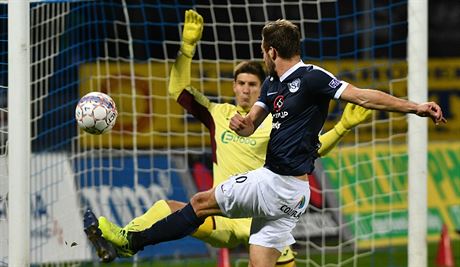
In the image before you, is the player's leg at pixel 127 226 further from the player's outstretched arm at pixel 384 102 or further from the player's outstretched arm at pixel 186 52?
the player's outstretched arm at pixel 384 102

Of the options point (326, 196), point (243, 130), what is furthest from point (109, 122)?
point (326, 196)

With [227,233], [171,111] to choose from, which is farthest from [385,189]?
[227,233]

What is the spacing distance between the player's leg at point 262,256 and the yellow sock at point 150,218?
2.48 feet

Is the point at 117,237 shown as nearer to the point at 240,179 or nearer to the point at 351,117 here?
the point at 240,179

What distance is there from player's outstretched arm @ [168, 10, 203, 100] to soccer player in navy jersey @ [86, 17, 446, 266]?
1.17 m

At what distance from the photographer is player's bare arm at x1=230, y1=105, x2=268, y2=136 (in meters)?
5.93

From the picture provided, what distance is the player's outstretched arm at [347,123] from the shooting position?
7.11 m

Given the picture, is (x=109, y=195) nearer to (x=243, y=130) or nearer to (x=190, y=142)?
(x=190, y=142)

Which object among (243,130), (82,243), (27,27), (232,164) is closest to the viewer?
(243,130)

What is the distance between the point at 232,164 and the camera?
7.25 m

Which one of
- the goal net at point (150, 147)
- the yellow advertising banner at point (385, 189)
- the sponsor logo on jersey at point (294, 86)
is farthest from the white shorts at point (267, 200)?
the yellow advertising banner at point (385, 189)

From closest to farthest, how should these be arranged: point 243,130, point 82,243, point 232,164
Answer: point 243,130 → point 232,164 → point 82,243

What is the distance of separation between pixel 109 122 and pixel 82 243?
157 inches

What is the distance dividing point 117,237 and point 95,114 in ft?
2.40
